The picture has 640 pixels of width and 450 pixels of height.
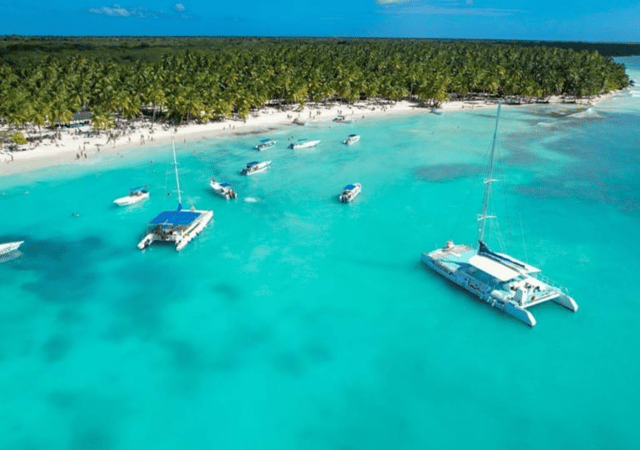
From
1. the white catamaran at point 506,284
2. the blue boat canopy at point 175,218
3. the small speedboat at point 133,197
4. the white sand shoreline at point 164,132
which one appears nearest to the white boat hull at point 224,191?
the small speedboat at point 133,197

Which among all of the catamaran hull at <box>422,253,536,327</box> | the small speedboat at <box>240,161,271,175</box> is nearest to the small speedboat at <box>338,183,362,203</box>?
the small speedboat at <box>240,161,271,175</box>

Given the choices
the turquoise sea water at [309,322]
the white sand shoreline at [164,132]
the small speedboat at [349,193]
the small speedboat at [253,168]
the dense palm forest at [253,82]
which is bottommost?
the turquoise sea water at [309,322]

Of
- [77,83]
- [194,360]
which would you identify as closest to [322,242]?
[194,360]

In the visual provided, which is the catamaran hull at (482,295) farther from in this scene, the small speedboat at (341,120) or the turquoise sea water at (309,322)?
the small speedboat at (341,120)

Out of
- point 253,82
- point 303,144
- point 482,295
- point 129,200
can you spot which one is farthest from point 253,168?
point 253,82

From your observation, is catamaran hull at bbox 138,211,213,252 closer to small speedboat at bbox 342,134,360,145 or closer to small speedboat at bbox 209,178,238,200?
small speedboat at bbox 209,178,238,200

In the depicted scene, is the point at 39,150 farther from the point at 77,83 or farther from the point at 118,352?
the point at 118,352
